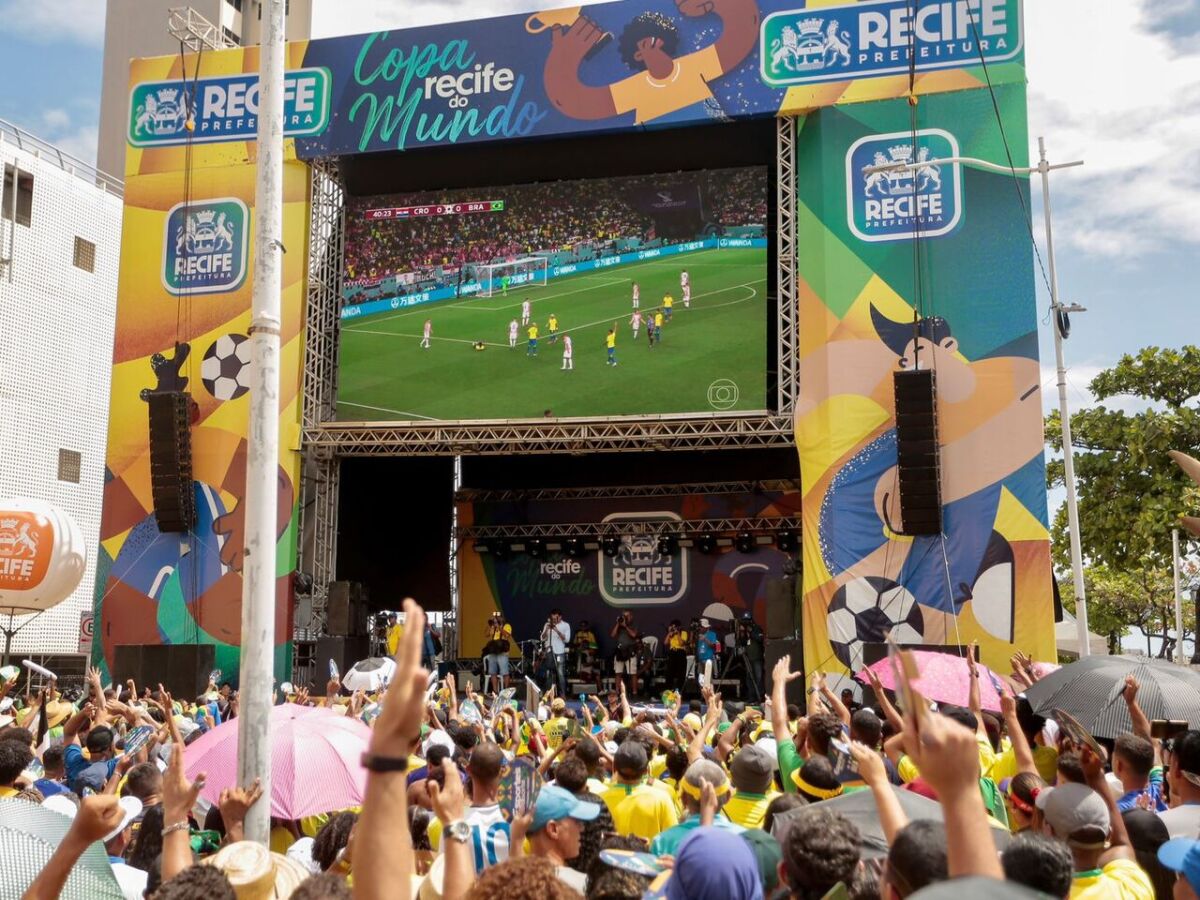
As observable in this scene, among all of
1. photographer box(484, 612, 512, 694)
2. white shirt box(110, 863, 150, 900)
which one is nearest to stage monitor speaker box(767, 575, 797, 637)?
photographer box(484, 612, 512, 694)

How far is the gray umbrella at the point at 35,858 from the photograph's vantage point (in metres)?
2.96

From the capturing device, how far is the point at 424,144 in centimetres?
2033

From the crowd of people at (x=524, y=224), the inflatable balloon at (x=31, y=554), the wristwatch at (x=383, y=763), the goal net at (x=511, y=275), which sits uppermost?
the crowd of people at (x=524, y=224)

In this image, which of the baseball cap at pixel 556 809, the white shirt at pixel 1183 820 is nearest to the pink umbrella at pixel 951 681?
the white shirt at pixel 1183 820

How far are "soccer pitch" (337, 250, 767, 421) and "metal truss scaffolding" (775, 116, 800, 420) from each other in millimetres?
333

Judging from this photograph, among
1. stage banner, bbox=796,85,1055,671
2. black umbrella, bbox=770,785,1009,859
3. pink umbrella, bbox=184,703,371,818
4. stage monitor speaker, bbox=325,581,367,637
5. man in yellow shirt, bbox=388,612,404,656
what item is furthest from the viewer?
man in yellow shirt, bbox=388,612,404,656

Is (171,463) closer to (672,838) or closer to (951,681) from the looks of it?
(951,681)

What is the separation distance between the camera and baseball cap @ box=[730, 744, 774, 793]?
16.0 feet

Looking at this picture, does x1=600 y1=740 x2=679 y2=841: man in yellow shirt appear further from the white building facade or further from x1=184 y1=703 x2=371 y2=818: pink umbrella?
the white building facade

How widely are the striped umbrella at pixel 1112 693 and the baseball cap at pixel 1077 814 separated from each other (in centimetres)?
282

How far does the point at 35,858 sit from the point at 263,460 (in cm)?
290

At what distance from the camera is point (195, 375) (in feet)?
69.1

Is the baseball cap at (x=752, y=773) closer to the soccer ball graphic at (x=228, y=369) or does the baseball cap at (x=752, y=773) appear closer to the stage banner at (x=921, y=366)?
the stage banner at (x=921, y=366)

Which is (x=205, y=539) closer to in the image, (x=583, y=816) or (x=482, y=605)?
(x=482, y=605)
